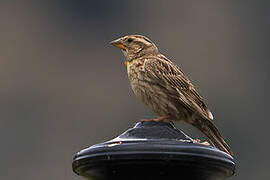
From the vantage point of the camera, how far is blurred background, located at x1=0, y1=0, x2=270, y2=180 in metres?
40.4

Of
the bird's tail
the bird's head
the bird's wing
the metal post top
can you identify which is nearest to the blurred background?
the bird's head

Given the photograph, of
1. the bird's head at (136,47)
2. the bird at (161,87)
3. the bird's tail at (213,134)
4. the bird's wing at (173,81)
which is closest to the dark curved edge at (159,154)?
the bird's tail at (213,134)

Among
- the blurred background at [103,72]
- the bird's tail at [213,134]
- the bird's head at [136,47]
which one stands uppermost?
the bird's head at [136,47]

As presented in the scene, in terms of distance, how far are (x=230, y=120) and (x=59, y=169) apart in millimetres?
9242

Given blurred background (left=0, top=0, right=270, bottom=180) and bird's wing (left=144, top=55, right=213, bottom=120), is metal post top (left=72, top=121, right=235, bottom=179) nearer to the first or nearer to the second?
bird's wing (left=144, top=55, right=213, bottom=120)

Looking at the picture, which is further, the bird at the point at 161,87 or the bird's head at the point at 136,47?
the bird's head at the point at 136,47

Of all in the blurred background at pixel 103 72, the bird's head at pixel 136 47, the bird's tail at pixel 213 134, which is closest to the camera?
the bird's tail at pixel 213 134

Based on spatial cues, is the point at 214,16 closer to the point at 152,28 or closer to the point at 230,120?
the point at 152,28

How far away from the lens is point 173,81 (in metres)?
8.85

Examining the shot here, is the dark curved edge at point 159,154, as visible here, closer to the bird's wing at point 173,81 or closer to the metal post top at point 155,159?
the metal post top at point 155,159

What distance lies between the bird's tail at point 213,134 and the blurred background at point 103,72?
2419 cm

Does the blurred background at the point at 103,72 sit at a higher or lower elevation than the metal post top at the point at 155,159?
lower

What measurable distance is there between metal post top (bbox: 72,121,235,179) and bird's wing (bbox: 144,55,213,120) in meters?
2.25

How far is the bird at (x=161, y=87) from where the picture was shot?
8.37 meters
